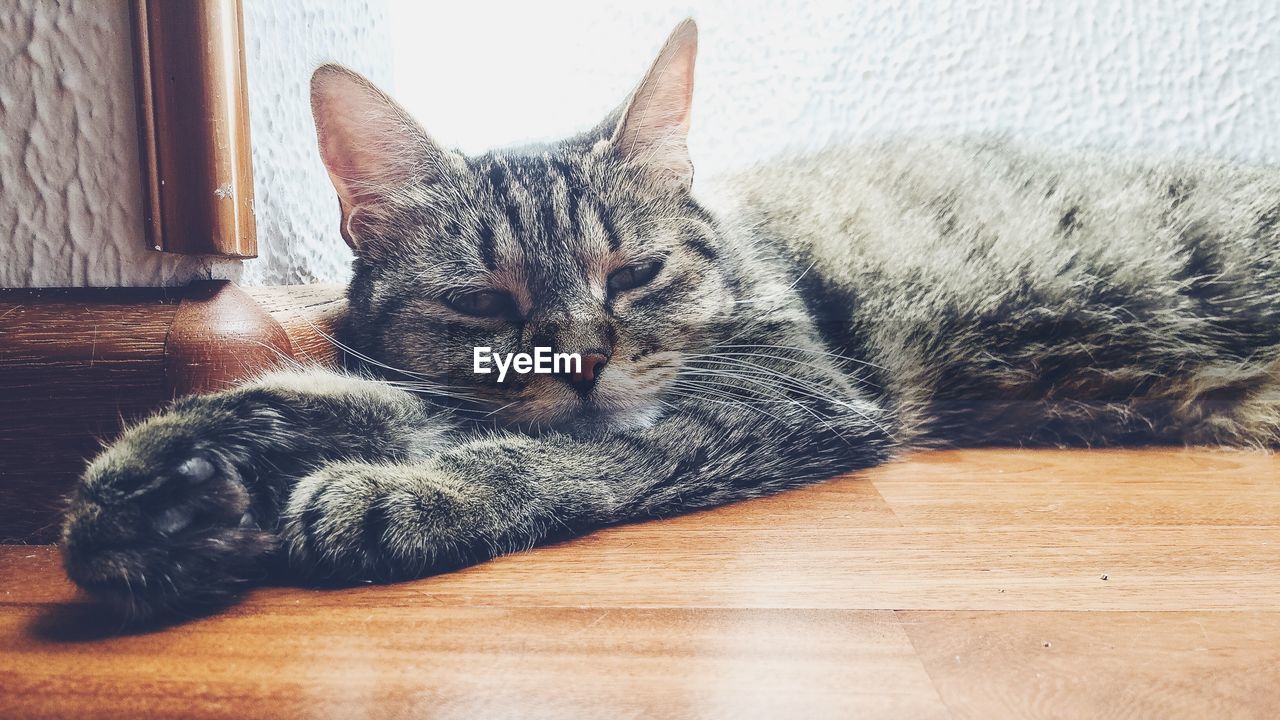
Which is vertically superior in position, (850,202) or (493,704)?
(850,202)

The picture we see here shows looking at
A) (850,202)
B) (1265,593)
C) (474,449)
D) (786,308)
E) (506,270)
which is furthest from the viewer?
(850,202)

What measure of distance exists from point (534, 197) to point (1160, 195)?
79 cm

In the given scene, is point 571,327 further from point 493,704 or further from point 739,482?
point 493,704

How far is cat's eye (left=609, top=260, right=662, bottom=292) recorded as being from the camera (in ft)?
2.70

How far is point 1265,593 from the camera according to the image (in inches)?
22.7

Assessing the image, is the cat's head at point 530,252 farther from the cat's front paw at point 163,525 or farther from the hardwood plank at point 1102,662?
the hardwood plank at point 1102,662

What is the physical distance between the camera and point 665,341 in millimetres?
824

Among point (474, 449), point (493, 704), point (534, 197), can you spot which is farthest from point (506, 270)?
point (493, 704)

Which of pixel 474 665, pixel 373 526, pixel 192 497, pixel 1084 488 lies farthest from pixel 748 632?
pixel 1084 488

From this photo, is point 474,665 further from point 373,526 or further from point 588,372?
point 588,372

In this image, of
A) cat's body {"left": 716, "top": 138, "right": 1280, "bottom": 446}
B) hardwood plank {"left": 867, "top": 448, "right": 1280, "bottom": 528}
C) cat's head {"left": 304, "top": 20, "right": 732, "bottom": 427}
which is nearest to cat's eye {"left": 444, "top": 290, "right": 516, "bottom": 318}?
cat's head {"left": 304, "top": 20, "right": 732, "bottom": 427}

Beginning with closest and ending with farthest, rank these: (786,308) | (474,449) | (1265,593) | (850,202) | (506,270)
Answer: (1265,593)
(474,449)
(506,270)
(786,308)
(850,202)

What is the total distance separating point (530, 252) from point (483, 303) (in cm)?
7

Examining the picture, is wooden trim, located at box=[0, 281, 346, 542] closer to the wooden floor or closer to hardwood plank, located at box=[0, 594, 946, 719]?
the wooden floor
